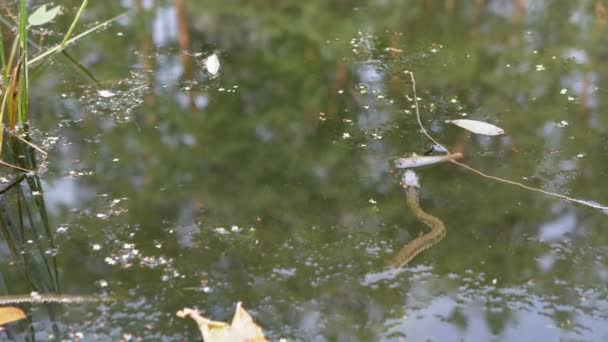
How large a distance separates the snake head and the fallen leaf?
132 cm

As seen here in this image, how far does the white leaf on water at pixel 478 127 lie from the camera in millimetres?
2600

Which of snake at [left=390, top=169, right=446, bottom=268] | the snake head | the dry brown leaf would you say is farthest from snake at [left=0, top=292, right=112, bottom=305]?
the snake head

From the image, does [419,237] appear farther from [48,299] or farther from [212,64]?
[212,64]

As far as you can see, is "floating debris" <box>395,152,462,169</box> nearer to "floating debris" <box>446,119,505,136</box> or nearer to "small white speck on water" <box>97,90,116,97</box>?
"floating debris" <box>446,119,505,136</box>

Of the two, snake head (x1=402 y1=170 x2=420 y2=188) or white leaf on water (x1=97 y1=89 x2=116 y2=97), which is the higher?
white leaf on water (x1=97 y1=89 x2=116 y2=97)

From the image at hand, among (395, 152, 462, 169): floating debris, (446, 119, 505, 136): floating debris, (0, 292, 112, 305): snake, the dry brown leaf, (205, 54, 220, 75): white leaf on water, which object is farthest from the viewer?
(205, 54, 220, 75): white leaf on water

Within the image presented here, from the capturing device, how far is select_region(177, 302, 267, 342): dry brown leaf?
64.2 inches

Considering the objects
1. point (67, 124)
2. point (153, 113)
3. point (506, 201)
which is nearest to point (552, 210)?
point (506, 201)

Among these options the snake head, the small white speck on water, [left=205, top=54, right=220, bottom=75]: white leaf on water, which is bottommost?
the snake head

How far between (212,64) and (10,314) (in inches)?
70.4

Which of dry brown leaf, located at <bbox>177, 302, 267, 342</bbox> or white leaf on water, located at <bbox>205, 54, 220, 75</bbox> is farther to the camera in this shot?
white leaf on water, located at <bbox>205, 54, 220, 75</bbox>

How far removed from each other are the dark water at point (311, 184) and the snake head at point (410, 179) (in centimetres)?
5

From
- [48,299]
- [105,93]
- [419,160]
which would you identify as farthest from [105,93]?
[419,160]

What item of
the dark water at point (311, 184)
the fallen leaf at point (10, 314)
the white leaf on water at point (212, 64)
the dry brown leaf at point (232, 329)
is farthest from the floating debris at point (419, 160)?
the fallen leaf at point (10, 314)
